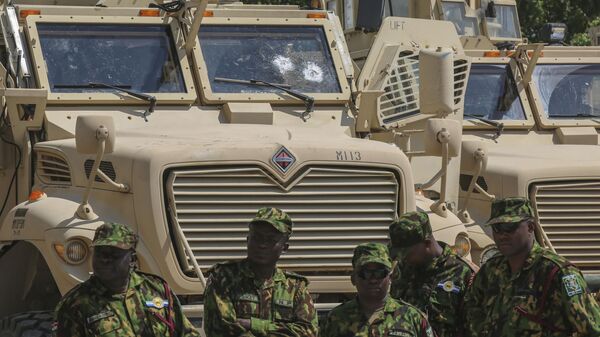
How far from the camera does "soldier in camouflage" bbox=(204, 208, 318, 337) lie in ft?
19.5

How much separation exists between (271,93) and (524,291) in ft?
13.0

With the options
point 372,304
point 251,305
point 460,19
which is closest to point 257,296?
point 251,305

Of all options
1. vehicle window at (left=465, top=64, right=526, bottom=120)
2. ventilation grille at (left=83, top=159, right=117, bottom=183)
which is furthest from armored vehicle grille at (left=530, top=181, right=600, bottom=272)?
ventilation grille at (left=83, top=159, right=117, bottom=183)

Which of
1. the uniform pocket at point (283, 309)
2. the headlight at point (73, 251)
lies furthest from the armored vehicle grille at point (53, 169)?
the uniform pocket at point (283, 309)

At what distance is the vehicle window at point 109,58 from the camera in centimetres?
898

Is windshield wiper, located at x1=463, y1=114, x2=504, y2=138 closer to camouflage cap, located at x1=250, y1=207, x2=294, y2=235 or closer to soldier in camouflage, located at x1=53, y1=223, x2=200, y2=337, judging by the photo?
camouflage cap, located at x1=250, y1=207, x2=294, y2=235

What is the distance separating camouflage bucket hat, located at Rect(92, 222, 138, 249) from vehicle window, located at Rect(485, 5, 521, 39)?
393 inches

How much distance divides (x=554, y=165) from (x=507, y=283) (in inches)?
173

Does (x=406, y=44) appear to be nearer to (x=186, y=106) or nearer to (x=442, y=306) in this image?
(x=186, y=106)

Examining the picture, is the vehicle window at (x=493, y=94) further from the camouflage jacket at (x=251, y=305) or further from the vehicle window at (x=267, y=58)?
the camouflage jacket at (x=251, y=305)

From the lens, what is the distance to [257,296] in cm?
598

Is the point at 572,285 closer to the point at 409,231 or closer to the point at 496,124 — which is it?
the point at 409,231

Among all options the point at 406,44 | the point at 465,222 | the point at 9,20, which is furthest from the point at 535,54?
the point at 9,20

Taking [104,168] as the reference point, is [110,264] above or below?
below
